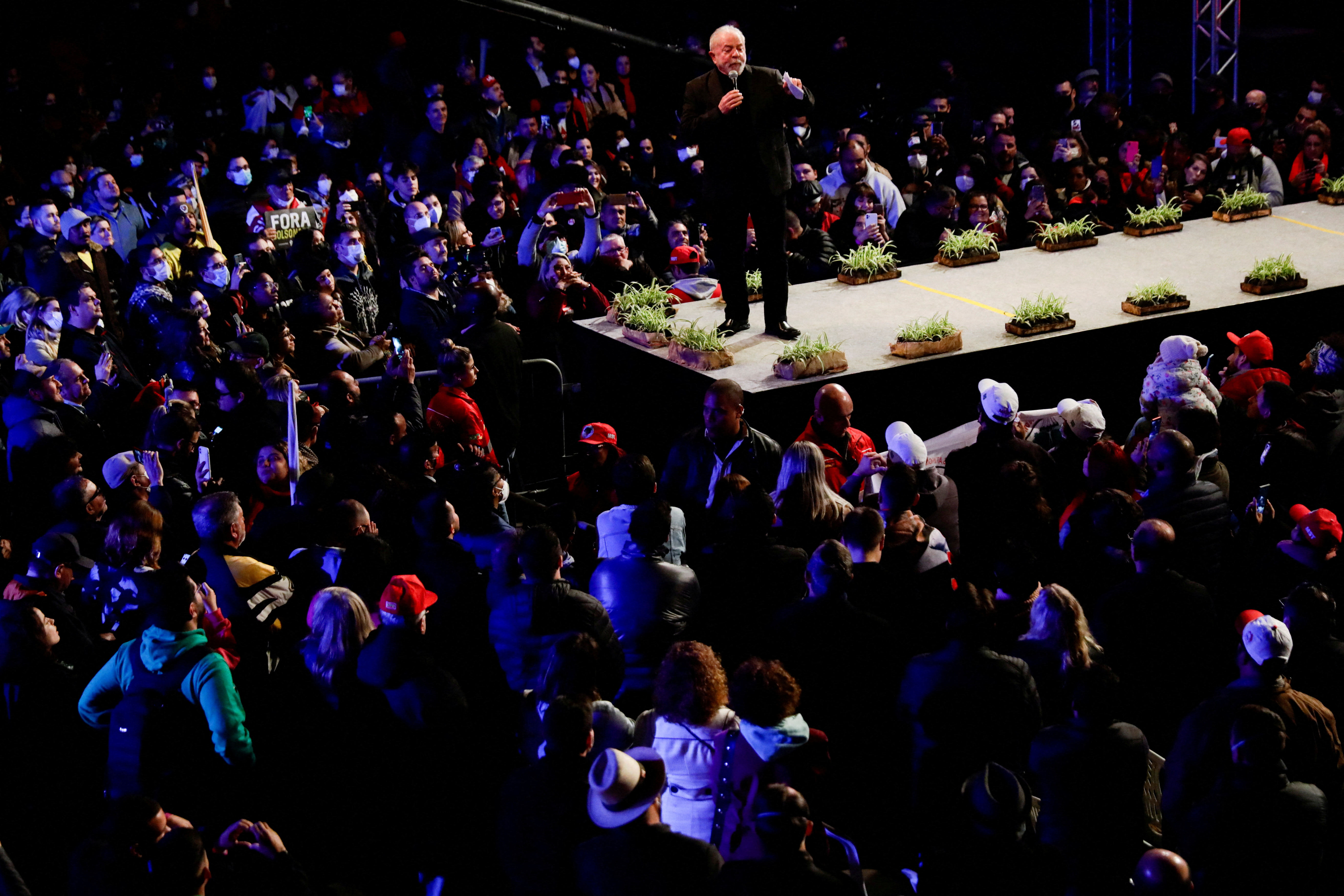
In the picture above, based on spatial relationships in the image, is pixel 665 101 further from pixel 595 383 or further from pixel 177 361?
pixel 177 361

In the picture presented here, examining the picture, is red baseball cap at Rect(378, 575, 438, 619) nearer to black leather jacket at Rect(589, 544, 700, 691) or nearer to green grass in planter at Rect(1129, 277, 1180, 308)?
black leather jacket at Rect(589, 544, 700, 691)

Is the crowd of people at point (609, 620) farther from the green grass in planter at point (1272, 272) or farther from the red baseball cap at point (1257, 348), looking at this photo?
the green grass in planter at point (1272, 272)

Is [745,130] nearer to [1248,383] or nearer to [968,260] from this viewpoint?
[1248,383]

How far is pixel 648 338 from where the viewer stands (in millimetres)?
8375

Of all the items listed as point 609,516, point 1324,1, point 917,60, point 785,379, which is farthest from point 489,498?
point 1324,1

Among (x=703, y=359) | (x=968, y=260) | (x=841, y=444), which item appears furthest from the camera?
(x=968, y=260)

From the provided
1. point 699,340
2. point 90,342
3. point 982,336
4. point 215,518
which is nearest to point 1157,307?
point 982,336

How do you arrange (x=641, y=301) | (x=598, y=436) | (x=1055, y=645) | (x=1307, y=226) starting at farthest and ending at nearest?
(x=1307, y=226) → (x=641, y=301) → (x=598, y=436) → (x=1055, y=645)

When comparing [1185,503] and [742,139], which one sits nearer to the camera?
[1185,503]

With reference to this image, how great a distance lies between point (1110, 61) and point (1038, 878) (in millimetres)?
12923

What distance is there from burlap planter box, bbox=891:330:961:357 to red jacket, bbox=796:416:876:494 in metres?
1.21

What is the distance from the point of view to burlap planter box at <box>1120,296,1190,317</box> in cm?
843

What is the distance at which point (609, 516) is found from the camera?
5355 millimetres

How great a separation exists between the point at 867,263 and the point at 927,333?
6.60ft
